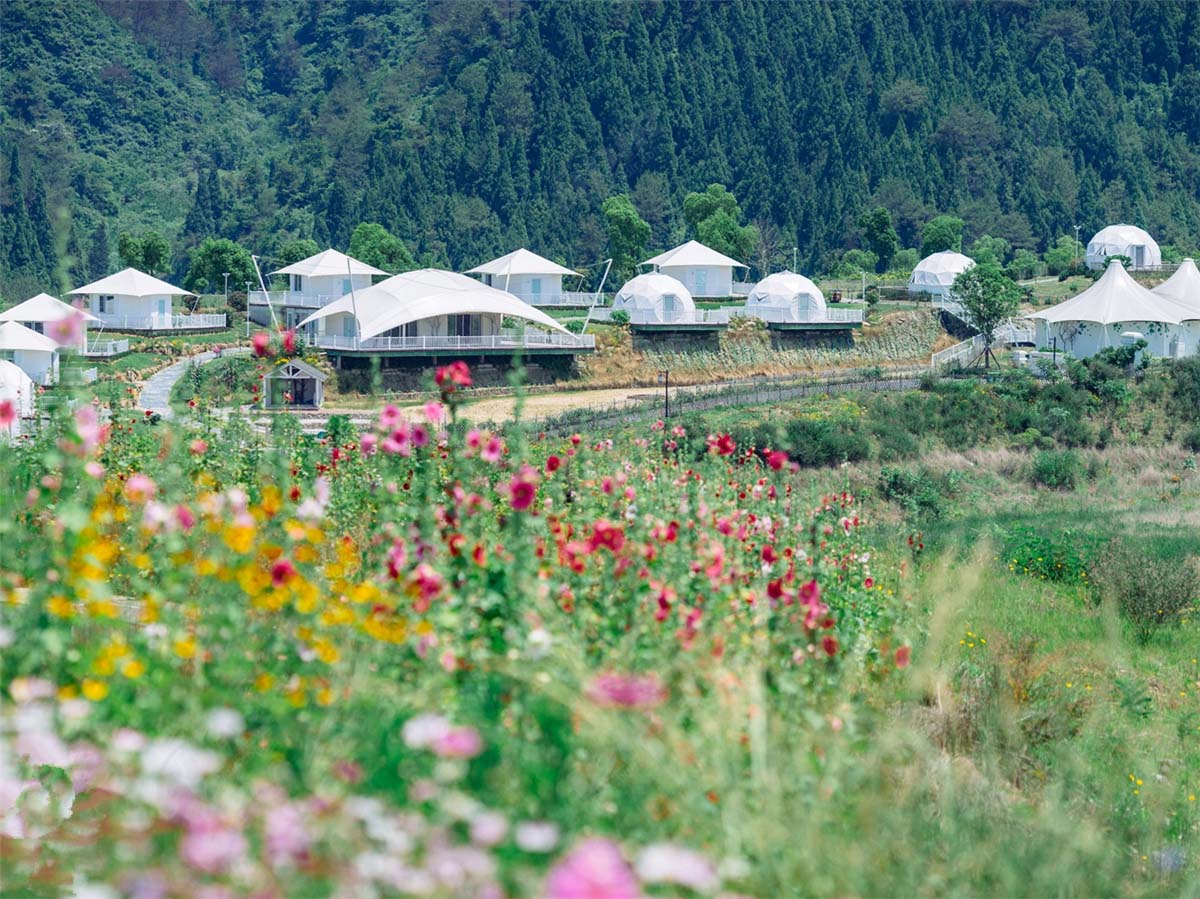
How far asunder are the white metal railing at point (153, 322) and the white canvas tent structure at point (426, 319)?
845 cm

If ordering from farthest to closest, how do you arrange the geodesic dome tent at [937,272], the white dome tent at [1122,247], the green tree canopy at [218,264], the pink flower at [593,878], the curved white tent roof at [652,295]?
the white dome tent at [1122,247] < the geodesic dome tent at [937,272] < the green tree canopy at [218,264] < the curved white tent roof at [652,295] < the pink flower at [593,878]

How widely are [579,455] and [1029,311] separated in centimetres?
5337

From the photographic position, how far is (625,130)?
107375 mm

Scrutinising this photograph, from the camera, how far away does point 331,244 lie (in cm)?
9450

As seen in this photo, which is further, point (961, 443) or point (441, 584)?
point (961, 443)

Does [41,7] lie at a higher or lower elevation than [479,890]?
higher

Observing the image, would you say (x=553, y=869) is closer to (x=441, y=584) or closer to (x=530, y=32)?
(x=441, y=584)

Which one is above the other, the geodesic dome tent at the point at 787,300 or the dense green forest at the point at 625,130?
the dense green forest at the point at 625,130

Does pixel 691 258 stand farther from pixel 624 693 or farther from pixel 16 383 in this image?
pixel 624 693

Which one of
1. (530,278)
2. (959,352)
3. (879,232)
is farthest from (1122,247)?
(530,278)

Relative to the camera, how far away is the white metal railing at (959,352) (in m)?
51.9

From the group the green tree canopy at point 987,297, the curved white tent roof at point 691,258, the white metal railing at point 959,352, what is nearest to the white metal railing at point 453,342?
the white metal railing at point 959,352

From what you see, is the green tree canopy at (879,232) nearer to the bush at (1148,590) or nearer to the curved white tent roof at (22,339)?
the curved white tent roof at (22,339)

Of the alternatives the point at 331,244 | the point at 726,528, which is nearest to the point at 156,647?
the point at 726,528
